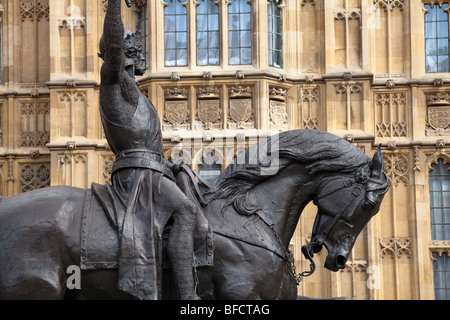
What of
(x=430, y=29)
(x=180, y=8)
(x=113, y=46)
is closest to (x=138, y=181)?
(x=113, y=46)

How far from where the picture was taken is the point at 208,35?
75.8 feet

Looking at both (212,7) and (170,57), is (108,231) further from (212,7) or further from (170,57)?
(212,7)

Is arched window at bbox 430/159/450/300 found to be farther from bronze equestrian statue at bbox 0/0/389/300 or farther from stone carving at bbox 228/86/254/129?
bronze equestrian statue at bbox 0/0/389/300

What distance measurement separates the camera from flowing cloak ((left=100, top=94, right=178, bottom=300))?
7.69 m

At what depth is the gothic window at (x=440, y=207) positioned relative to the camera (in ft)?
77.3

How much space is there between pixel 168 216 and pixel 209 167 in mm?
14919

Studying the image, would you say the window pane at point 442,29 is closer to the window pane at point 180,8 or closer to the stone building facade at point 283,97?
the stone building facade at point 283,97

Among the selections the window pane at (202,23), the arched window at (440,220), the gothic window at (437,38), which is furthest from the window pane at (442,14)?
the window pane at (202,23)

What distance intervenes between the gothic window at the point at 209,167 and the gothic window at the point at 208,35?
1.64m

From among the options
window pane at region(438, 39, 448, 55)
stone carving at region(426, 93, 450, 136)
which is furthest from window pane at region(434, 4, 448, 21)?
stone carving at region(426, 93, 450, 136)
